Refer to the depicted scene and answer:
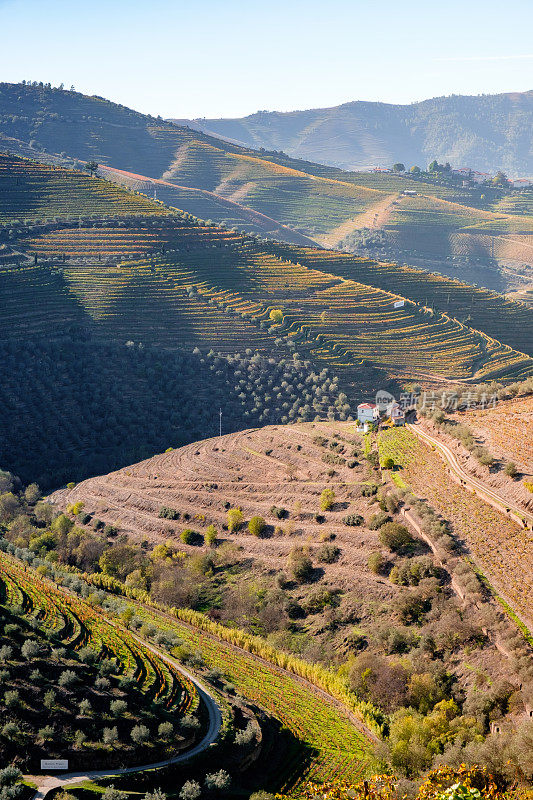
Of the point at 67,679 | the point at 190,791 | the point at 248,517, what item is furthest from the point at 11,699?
the point at 248,517

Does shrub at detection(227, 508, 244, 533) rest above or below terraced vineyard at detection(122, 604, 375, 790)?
above

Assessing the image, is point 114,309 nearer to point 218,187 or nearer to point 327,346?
point 327,346

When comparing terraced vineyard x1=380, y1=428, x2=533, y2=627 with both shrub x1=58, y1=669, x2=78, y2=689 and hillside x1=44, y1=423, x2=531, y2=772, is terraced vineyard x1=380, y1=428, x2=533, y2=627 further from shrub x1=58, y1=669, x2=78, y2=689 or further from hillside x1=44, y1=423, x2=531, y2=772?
shrub x1=58, y1=669, x2=78, y2=689

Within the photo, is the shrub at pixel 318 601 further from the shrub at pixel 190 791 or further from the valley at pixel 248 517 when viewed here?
the shrub at pixel 190 791

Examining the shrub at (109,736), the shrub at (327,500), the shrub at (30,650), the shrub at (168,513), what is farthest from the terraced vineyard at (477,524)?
the shrub at (30,650)

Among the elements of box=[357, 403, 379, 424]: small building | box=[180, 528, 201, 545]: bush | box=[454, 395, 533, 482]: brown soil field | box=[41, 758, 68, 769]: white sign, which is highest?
box=[454, 395, 533, 482]: brown soil field

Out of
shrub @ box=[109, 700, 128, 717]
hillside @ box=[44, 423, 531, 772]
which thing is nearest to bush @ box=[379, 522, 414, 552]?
hillside @ box=[44, 423, 531, 772]
